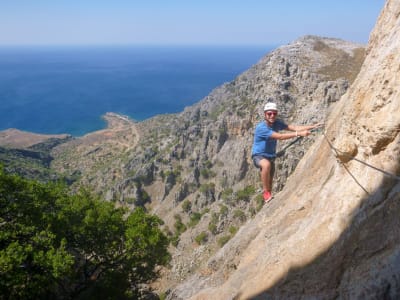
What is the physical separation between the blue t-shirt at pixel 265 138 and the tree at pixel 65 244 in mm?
9836

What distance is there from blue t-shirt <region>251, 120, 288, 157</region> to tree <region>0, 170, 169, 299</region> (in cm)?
984

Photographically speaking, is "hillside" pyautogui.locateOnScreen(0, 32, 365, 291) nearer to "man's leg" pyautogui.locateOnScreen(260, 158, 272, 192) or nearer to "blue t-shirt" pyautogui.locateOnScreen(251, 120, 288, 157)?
"man's leg" pyautogui.locateOnScreen(260, 158, 272, 192)

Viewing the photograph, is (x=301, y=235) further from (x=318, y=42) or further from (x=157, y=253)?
(x=318, y=42)

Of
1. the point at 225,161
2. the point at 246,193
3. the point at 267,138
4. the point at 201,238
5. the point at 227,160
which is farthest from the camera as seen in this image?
the point at 225,161

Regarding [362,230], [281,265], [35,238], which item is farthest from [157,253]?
[362,230]

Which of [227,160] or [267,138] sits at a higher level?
[267,138]

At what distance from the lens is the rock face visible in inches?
269

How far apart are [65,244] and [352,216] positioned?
14983 mm

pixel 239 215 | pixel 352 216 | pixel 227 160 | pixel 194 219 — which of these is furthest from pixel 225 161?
pixel 352 216

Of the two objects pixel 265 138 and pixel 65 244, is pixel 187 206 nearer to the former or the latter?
pixel 65 244

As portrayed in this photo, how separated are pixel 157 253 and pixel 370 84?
58.3 ft

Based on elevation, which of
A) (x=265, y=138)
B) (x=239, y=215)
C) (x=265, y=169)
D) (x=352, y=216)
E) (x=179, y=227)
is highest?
(x=265, y=138)

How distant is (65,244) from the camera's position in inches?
708

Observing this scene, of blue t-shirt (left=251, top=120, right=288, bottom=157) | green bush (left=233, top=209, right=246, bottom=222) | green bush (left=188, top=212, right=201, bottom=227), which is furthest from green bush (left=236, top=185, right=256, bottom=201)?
blue t-shirt (left=251, top=120, right=288, bottom=157)
